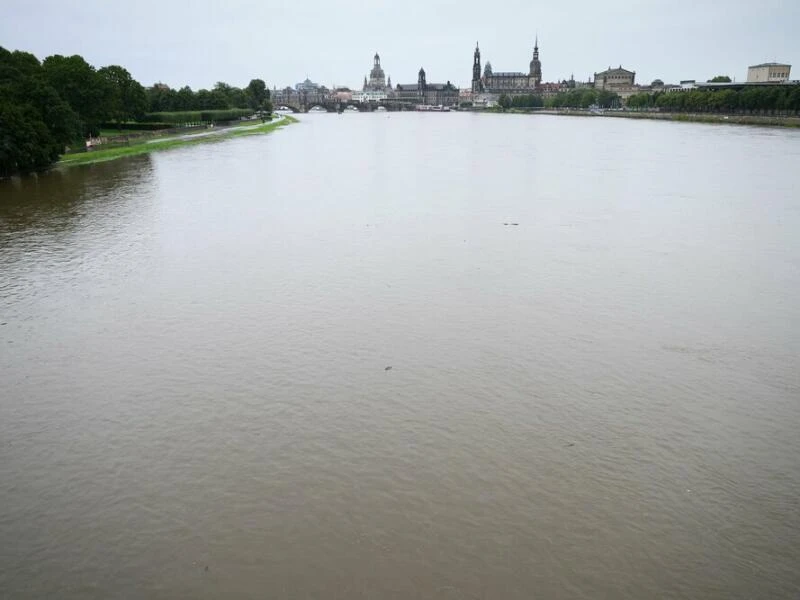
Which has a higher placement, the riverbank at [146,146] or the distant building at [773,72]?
the distant building at [773,72]

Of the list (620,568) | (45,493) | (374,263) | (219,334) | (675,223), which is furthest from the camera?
(675,223)

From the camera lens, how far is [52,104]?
40875 millimetres

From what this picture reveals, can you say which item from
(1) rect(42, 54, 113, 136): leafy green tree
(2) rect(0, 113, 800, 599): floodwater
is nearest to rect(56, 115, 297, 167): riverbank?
(1) rect(42, 54, 113, 136): leafy green tree

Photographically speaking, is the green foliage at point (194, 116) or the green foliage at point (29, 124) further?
the green foliage at point (194, 116)

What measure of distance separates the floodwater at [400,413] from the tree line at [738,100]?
93489mm

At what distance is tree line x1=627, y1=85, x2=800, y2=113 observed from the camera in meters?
99.2

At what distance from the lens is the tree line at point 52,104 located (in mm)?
35750

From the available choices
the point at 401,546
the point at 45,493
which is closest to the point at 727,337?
the point at 401,546

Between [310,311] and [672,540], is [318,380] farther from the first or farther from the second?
[672,540]

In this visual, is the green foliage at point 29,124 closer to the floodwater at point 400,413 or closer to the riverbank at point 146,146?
the riverbank at point 146,146

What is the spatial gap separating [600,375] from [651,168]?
1350 inches

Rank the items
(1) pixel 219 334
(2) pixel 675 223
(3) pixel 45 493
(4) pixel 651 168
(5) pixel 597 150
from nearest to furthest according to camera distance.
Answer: (3) pixel 45 493 < (1) pixel 219 334 < (2) pixel 675 223 < (4) pixel 651 168 < (5) pixel 597 150

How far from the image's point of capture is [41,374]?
37.1 ft

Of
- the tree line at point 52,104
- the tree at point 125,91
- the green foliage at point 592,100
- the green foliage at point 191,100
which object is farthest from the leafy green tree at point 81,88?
the green foliage at point 592,100
